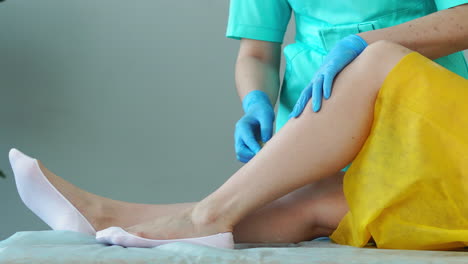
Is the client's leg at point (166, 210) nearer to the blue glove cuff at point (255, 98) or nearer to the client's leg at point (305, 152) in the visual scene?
the client's leg at point (305, 152)

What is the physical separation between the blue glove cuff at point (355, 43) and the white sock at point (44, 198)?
0.57m

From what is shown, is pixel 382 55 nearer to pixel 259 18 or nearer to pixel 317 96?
pixel 317 96

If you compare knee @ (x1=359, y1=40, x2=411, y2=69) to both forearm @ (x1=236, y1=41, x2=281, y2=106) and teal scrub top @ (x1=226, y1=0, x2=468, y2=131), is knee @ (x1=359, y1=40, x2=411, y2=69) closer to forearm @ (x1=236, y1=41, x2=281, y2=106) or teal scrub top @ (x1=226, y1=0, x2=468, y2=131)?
teal scrub top @ (x1=226, y1=0, x2=468, y2=131)

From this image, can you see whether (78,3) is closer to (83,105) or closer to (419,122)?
(83,105)

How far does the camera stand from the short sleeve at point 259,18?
60.1 inches

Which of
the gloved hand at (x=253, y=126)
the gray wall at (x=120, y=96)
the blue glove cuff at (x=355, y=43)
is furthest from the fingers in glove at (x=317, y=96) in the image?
the gray wall at (x=120, y=96)

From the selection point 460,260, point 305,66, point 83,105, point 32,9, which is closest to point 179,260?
point 460,260

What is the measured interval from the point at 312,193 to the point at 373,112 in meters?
0.22

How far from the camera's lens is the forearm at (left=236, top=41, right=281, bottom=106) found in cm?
148

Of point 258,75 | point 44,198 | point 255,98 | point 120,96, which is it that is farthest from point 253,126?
point 120,96

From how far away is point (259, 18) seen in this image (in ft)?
5.01

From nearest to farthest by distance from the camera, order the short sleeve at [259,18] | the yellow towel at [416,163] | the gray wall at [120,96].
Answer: the yellow towel at [416,163] → the short sleeve at [259,18] → the gray wall at [120,96]

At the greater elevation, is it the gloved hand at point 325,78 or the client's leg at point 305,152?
the gloved hand at point 325,78

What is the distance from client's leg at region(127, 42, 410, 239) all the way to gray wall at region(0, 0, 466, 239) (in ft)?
3.87
